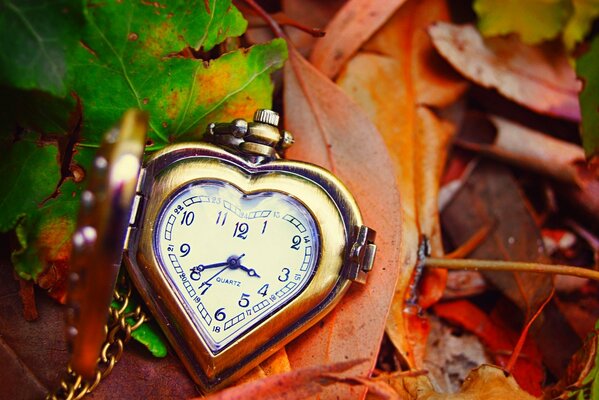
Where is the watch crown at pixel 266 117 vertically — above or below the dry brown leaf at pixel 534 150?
above

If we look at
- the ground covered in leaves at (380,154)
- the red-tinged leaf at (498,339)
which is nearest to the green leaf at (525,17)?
the ground covered in leaves at (380,154)

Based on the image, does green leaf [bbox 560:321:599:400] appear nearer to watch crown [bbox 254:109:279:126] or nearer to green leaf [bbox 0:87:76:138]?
watch crown [bbox 254:109:279:126]

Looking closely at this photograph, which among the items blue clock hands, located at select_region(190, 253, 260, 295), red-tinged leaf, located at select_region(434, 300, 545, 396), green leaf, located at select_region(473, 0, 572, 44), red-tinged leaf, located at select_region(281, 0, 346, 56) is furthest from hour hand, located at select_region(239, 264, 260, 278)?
green leaf, located at select_region(473, 0, 572, 44)

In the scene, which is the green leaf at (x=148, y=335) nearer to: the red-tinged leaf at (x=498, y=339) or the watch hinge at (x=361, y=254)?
the watch hinge at (x=361, y=254)

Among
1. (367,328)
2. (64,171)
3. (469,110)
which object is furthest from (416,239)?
(64,171)

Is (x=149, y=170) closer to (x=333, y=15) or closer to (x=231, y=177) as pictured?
(x=231, y=177)

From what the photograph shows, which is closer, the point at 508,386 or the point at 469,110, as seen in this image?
the point at 508,386
